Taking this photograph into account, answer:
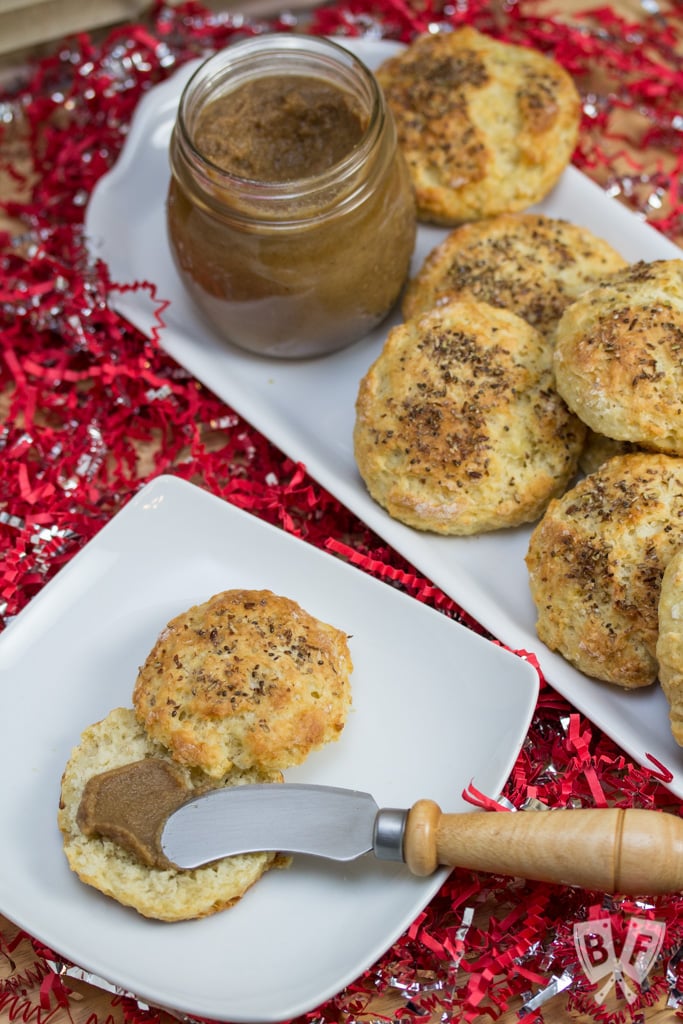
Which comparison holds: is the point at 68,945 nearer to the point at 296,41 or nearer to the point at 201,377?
the point at 201,377

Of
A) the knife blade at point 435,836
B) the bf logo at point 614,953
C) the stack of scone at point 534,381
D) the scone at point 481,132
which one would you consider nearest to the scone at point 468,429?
the stack of scone at point 534,381

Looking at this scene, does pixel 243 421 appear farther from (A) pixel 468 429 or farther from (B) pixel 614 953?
(B) pixel 614 953

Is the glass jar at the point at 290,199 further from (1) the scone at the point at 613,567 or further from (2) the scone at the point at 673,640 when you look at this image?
(2) the scone at the point at 673,640

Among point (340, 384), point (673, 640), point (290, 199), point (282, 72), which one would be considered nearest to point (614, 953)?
point (673, 640)

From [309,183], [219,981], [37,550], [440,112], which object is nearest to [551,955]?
[219,981]

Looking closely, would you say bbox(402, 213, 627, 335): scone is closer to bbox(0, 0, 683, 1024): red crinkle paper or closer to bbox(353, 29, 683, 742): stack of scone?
bbox(353, 29, 683, 742): stack of scone

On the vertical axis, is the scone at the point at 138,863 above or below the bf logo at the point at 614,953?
above
